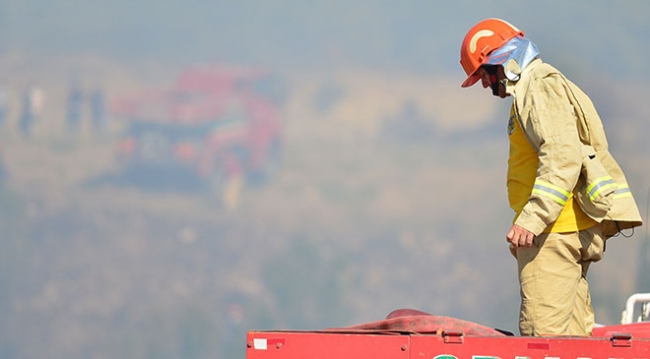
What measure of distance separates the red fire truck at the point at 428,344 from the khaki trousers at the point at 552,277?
320mm

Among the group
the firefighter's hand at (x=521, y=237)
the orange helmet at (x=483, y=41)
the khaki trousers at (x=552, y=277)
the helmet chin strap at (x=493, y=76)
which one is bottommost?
the khaki trousers at (x=552, y=277)

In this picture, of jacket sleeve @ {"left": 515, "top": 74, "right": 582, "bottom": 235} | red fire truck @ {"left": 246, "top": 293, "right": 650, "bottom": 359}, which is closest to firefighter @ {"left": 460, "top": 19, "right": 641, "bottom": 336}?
jacket sleeve @ {"left": 515, "top": 74, "right": 582, "bottom": 235}

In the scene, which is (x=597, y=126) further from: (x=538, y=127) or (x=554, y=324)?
(x=554, y=324)

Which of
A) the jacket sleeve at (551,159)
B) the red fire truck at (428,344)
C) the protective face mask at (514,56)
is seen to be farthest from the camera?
the protective face mask at (514,56)

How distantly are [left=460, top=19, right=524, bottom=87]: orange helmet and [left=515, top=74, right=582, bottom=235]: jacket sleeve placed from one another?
0.31m

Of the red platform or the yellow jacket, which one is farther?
the yellow jacket

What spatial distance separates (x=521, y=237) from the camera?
305 centimetres

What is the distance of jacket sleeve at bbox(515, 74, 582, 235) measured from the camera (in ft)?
9.97

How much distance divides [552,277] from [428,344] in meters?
0.65

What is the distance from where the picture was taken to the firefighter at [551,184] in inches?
120

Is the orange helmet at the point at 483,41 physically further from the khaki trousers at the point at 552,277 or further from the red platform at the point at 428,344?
the red platform at the point at 428,344

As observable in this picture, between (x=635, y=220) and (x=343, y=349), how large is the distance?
3.90ft

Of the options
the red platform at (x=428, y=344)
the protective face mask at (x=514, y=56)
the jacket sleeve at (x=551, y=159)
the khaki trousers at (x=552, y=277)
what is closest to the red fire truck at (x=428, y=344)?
the red platform at (x=428, y=344)

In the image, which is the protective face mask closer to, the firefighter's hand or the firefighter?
the firefighter
